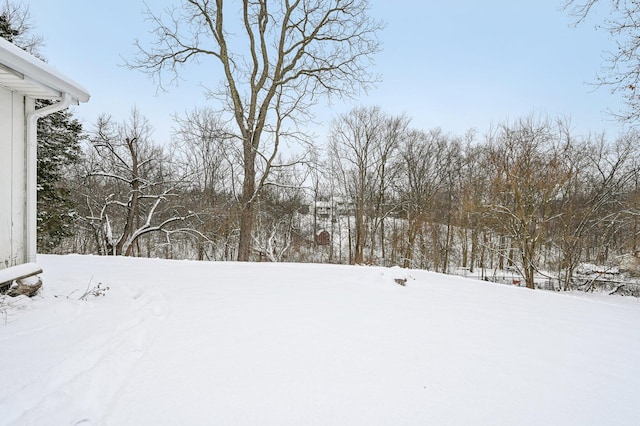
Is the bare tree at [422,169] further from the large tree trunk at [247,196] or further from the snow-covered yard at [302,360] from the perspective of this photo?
the snow-covered yard at [302,360]

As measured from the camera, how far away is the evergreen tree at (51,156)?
1119cm

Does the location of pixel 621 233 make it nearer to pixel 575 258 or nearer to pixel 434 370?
pixel 575 258

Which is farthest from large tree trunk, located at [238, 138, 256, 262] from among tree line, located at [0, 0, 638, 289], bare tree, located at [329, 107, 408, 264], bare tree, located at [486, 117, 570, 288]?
bare tree, located at [329, 107, 408, 264]

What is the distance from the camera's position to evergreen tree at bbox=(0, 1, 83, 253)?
1119 centimetres

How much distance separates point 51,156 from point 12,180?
459 inches

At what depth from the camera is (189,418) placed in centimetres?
147

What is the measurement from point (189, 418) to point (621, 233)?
53.0 ft

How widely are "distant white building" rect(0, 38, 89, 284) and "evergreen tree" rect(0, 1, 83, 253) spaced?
10.6m

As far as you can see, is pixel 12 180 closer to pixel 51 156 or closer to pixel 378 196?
pixel 51 156

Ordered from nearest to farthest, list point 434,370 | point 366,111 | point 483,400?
point 483,400 → point 434,370 → point 366,111

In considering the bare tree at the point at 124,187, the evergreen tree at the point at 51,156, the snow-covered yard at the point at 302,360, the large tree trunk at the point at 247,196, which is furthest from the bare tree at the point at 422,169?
the evergreen tree at the point at 51,156

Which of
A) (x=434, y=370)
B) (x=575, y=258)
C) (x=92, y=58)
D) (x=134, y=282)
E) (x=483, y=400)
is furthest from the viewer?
(x=575, y=258)

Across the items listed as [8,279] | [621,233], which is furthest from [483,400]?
[621,233]

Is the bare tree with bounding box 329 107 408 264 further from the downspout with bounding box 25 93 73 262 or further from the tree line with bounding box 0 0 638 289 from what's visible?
the downspout with bounding box 25 93 73 262
